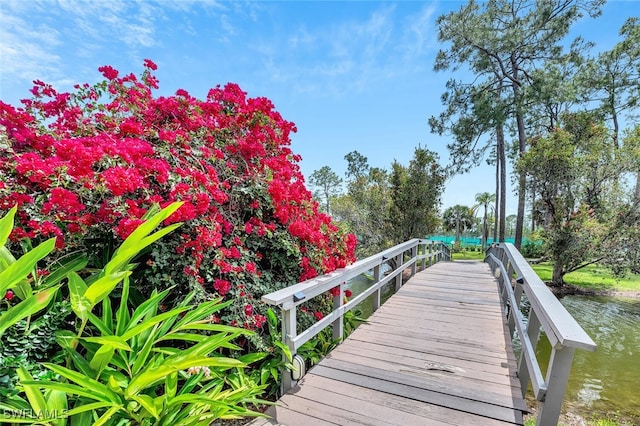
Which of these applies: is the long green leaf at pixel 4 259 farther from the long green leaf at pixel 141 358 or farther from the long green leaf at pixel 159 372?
the long green leaf at pixel 159 372

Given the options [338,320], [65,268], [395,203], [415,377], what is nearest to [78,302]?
[65,268]

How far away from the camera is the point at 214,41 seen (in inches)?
186

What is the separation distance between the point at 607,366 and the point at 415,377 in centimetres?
552

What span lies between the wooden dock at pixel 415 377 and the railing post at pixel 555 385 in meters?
0.42

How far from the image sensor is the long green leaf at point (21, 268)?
1372mm

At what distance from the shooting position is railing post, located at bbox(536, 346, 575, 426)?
5.12 feet

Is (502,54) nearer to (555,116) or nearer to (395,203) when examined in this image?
(555,116)

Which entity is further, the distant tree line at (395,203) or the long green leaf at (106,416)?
the distant tree line at (395,203)

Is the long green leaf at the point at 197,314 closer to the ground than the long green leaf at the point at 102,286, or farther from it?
closer to the ground

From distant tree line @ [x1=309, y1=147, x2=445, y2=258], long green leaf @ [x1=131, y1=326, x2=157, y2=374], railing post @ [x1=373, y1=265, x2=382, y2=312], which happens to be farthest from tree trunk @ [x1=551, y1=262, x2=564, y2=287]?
long green leaf @ [x1=131, y1=326, x2=157, y2=374]

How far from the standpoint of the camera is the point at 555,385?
62.9 inches

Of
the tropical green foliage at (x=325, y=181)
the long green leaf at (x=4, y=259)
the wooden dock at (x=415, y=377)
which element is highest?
the tropical green foliage at (x=325, y=181)

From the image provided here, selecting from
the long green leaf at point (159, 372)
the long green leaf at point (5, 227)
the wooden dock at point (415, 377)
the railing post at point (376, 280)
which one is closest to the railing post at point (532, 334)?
the wooden dock at point (415, 377)

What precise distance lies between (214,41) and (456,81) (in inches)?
577
